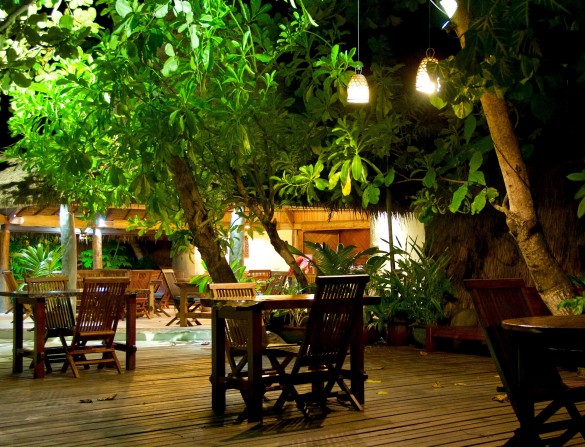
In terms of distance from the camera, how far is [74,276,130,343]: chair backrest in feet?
22.9

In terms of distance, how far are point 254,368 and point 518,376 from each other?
1.97 m

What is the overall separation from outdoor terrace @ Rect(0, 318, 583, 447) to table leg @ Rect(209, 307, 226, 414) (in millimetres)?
106

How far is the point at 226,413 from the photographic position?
17.0 ft

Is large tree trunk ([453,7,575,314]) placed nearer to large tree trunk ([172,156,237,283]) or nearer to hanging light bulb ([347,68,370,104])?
hanging light bulb ([347,68,370,104])

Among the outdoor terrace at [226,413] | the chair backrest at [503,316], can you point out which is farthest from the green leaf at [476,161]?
the chair backrest at [503,316]

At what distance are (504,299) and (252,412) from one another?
178 centimetres

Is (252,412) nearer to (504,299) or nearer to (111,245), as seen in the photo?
(504,299)

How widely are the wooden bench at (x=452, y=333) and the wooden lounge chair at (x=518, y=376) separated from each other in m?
4.19

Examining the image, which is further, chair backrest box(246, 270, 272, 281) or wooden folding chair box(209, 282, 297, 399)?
chair backrest box(246, 270, 272, 281)

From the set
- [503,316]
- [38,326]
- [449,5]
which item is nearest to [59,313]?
[38,326]

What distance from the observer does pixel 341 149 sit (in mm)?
7406

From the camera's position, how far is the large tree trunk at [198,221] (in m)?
7.86

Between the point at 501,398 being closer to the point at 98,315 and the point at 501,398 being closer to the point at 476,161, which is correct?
the point at 476,161

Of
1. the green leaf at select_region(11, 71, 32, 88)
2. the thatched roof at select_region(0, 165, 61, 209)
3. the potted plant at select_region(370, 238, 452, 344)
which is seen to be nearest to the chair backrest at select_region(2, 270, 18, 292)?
the thatched roof at select_region(0, 165, 61, 209)
